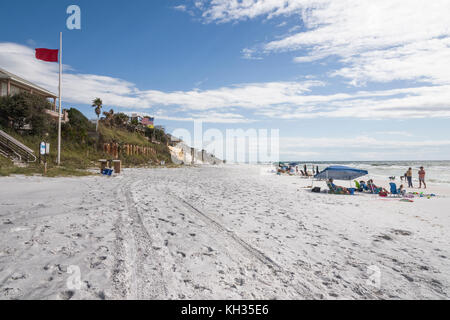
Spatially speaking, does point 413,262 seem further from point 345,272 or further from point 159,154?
point 159,154

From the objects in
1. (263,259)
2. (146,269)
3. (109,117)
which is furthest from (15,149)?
(109,117)

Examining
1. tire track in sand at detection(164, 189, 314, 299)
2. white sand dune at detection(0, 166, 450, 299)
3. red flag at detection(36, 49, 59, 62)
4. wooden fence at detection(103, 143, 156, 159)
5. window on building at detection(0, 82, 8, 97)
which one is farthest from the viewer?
wooden fence at detection(103, 143, 156, 159)

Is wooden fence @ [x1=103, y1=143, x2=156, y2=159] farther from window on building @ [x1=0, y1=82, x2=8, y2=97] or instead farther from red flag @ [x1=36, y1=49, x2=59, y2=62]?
red flag @ [x1=36, y1=49, x2=59, y2=62]

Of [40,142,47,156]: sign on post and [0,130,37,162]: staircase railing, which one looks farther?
[0,130,37,162]: staircase railing

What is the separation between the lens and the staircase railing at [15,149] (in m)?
19.9

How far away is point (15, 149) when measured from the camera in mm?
20500

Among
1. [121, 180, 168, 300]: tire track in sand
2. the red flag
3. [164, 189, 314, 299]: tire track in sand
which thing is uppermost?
the red flag

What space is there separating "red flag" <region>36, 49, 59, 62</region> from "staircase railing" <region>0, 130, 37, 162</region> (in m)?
6.97

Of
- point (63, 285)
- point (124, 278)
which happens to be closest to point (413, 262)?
point (124, 278)

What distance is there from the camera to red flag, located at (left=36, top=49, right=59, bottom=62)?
20216 mm

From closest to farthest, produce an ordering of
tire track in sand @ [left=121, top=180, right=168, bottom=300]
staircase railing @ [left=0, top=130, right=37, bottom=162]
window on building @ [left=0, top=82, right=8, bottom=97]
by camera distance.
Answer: tire track in sand @ [left=121, top=180, right=168, bottom=300], staircase railing @ [left=0, top=130, right=37, bottom=162], window on building @ [left=0, top=82, right=8, bottom=97]

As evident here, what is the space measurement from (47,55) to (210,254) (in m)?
23.9

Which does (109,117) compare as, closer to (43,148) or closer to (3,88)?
(3,88)

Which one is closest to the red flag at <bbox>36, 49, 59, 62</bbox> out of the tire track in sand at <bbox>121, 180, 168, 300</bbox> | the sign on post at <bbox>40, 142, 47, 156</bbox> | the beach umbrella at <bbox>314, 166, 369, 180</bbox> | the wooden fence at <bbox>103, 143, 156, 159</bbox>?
the sign on post at <bbox>40, 142, 47, 156</bbox>
